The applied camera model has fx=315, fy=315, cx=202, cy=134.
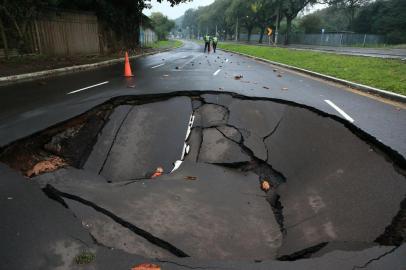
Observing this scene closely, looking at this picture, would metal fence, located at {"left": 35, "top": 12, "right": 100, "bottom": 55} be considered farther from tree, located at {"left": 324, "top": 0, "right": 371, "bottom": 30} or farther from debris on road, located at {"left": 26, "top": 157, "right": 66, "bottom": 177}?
tree, located at {"left": 324, "top": 0, "right": 371, "bottom": 30}

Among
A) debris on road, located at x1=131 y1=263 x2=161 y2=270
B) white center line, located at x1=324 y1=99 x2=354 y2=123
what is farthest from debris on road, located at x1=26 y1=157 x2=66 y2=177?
white center line, located at x1=324 y1=99 x2=354 y2=123

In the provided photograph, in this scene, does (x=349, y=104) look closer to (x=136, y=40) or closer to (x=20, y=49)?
(x=20, y=49)

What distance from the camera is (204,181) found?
472 centimetres


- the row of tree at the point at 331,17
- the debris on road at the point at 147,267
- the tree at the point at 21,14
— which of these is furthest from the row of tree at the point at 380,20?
the debris on road at the point at 147,267

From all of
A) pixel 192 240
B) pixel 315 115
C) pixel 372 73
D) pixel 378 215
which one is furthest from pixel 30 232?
pixel 372 73

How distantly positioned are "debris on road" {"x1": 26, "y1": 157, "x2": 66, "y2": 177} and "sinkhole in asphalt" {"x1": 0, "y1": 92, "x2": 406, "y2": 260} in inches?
0.6

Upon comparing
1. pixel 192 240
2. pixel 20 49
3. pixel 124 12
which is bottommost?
pixel 192 240

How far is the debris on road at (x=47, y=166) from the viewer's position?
4.42 meters

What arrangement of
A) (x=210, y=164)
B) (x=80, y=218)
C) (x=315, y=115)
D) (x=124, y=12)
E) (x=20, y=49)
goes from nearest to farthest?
(x=80, y=218), (x=210, y=164), (x=315, y=115), (x=20, y=49), (x=124, y=12)

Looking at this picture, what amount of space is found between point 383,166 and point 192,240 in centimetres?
265

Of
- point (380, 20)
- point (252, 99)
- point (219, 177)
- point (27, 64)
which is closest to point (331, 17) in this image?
point (380, 20)

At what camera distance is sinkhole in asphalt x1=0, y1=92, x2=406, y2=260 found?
3229 millimetres

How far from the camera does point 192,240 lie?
3.32m

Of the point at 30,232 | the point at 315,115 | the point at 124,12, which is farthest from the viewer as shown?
the point at 124,12
